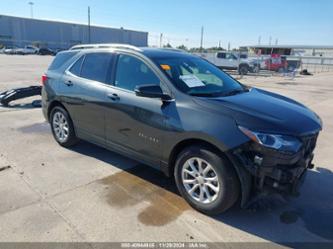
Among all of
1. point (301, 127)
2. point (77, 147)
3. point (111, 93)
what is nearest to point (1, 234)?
point (111, 93)

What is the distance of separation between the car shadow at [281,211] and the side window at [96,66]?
1375 mm

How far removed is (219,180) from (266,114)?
2.72ft

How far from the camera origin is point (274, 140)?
267cm

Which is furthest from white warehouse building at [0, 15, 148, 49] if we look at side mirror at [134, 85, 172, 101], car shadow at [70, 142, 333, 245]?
side mirror at [134, 85, 172, 101]

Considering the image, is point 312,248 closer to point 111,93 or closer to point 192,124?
point 192,124

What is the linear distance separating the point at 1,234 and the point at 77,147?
7.83 feet

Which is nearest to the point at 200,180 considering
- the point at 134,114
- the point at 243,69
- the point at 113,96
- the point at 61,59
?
the point at 134,114

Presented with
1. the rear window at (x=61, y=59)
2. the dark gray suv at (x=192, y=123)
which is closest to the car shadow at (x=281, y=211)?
the dark gray suv at (x=192, y=123)

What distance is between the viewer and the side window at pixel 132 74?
349 centimetres

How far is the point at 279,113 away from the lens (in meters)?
3.02

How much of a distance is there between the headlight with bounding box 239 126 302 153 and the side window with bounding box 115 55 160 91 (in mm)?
1273

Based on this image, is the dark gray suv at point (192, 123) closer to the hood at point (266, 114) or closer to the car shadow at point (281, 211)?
the hood at point (266, 114)

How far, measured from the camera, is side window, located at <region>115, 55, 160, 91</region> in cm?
349

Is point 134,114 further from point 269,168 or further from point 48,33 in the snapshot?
point 48,33
